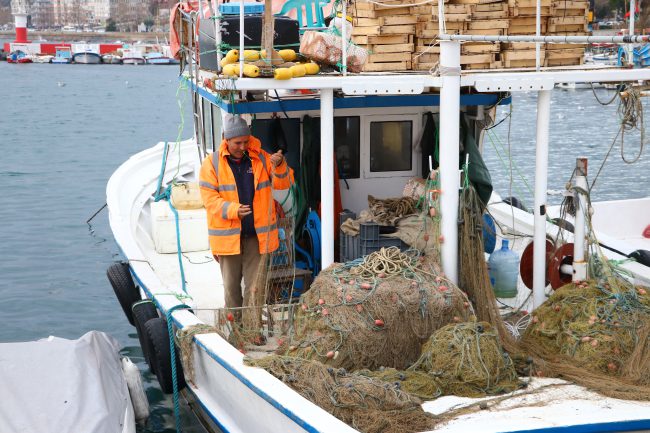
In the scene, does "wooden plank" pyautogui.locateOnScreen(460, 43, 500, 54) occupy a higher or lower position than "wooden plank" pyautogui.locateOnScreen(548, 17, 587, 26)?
lower

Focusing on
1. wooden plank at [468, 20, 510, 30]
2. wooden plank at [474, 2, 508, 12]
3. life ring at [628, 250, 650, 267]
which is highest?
wooden plank at [474, 2, 508, 12]

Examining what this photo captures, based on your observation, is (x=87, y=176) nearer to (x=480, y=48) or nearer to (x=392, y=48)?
(x=392, y=48)

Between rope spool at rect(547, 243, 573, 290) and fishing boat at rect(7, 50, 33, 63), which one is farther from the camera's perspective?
fishing boat at rect(7, 50, 33, 63)

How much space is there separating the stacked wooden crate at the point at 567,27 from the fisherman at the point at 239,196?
2540 mm

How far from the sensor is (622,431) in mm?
5344

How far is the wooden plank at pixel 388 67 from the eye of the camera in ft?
25.2

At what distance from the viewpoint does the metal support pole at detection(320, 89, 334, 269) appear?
281 inches

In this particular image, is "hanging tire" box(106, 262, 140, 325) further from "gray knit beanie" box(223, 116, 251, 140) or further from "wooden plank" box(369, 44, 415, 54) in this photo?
"wooden plank" box(369, 44, 415, 54)

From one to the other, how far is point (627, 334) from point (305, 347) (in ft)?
7.50

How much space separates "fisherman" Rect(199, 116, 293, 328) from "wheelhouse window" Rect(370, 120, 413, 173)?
132 centimetres

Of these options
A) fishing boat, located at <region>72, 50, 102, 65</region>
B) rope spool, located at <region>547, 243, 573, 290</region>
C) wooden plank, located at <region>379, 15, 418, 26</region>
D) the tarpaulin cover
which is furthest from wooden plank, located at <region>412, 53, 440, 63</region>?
fishing boat, located at <region>72, 50, 102, 65</region>

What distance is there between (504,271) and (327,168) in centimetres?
218

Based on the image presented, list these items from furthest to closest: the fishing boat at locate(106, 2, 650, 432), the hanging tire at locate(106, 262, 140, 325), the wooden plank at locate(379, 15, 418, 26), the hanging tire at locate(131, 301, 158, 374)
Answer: the hanging tire at locate(106, 262, 140, 325) < the hanging tire at locate(131, 301, 158, 374) < the wooden plank at locate(379, 15, 418, 26) < the fishing boat at locate(106, 2, 650, 432)

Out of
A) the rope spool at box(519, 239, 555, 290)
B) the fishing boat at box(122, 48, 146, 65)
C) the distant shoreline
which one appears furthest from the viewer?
the distant shoreline
